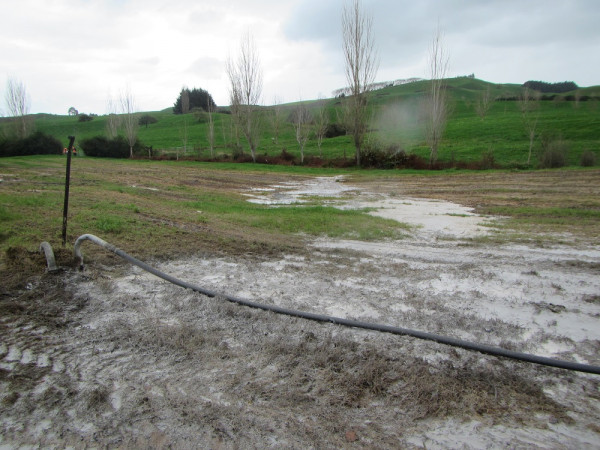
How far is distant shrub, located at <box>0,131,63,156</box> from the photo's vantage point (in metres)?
33.5

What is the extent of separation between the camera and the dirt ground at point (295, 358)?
211 centimetres

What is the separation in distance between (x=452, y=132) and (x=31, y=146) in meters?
42.4

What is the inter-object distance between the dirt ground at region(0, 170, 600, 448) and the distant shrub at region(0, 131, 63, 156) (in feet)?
123

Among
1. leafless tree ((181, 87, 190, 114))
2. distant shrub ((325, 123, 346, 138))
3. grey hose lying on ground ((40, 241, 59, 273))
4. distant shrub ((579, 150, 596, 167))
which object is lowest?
grey hose lying on ground ((40, 241, 59, 273))

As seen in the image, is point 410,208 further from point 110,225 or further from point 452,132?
point 452,132

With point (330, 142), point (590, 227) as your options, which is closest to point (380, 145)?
point (330, 142)

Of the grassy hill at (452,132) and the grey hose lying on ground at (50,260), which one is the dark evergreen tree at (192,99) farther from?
the grey hose lying on ground at (50,260)

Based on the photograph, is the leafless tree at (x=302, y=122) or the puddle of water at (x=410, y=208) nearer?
the puddle of water at (x=410, y=208)

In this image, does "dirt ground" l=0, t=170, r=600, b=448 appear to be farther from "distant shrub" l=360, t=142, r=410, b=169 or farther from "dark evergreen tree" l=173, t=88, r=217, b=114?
"dark evergreen tree" l=173, t=88, r=217, b=114

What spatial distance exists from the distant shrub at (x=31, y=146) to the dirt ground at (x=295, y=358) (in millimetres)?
37499

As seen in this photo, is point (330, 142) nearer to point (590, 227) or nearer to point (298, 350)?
point (590, 227)

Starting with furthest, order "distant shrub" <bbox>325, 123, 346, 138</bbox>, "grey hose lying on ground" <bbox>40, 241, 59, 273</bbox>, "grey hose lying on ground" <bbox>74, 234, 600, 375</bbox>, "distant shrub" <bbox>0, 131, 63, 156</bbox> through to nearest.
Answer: "distant shrub" <bbox>325, 123, 346, 138</bbox>
"distant shrub" <bbox>0, 131, 63, 156</bbox>
"grey hose lying on ground" <bbox>40, 241, 59, 273</bbox>
"grey hose lying on ground" <bbox>74, 234, 600, 375</bbox>

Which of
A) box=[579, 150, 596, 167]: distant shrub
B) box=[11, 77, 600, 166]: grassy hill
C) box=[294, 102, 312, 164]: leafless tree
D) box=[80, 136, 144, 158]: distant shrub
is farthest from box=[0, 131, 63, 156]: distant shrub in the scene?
box=[579, 150, 596, 167]: distant shrub

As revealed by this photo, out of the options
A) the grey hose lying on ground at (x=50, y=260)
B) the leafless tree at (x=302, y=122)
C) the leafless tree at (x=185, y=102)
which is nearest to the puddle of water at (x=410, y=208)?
the grey hose lying on ground at (x=50, y=260)
